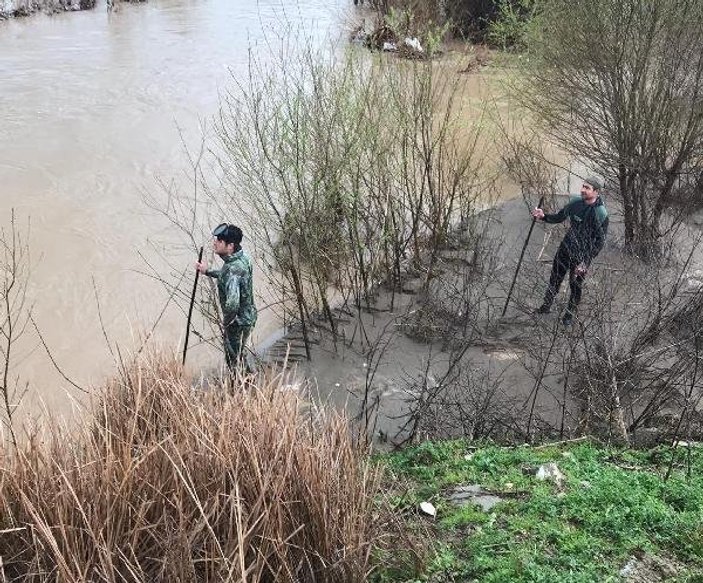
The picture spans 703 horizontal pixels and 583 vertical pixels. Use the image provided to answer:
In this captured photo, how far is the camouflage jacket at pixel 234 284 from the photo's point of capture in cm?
623

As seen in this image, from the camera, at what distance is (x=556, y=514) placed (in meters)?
4.20

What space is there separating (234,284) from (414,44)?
538cm

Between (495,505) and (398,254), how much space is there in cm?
516

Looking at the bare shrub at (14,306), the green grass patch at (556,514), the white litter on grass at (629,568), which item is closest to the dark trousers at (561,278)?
the green grass patch at (556,514)

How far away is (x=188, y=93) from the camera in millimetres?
17250

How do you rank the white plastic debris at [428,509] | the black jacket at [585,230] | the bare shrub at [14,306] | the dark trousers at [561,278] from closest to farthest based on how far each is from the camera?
the white plastic debris at [428,509], the bare shrub at [14,306], the black jacket at [585,230], the dark trousers at [561,278]

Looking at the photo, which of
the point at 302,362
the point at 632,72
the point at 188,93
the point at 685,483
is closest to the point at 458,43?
the point at 188,93

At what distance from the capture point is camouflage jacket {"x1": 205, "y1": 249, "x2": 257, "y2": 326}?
6227 millimetres

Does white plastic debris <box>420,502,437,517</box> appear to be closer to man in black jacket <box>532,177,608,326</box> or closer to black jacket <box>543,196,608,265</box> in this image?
man in black jacket <box>532,177,608,326</box>

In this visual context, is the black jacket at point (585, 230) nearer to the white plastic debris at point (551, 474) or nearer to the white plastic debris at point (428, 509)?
the white plastic debris at point (551, 474)

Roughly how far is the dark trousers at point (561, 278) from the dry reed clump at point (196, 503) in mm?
4980

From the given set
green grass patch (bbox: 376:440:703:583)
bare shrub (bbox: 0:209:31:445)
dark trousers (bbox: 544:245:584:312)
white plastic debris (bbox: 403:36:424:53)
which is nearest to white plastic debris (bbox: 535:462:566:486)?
green grass patch (bbox: 376:440:703:583)

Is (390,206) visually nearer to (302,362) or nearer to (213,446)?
(302,362)

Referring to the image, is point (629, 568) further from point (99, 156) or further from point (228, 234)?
point (99, 156)
